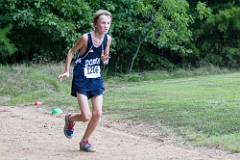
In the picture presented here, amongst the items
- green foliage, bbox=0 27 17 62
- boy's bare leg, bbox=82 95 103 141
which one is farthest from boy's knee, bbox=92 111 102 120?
green foliage, bbox=0 27 17 62

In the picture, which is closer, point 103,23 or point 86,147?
point 103,23

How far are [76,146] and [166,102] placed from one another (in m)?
5.32

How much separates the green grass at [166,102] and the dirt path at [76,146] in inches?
20.1

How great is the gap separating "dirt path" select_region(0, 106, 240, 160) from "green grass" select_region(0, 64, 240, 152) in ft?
1.67

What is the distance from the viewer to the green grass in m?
9.55

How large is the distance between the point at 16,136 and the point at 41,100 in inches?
237

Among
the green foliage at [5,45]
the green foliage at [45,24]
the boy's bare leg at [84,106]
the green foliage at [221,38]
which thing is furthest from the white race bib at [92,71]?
the green foliage at [221,38]

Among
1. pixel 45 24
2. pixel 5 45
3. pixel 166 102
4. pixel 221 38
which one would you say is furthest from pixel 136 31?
pixel 166 102

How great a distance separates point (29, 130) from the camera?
33.3 feet

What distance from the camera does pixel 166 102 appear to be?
44.4 ft

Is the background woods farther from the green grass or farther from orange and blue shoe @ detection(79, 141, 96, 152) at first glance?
orange and blue shoe @ detection(79, 141, 96, 152)

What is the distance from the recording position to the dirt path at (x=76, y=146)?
7.70 meters

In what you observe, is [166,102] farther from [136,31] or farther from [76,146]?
[136,31]

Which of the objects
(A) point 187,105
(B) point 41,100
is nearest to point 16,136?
(A) point 187,105
